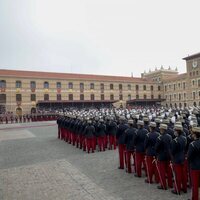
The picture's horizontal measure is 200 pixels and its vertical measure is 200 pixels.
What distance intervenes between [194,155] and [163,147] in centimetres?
136

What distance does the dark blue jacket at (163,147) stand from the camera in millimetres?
6926

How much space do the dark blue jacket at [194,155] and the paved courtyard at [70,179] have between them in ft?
3.93

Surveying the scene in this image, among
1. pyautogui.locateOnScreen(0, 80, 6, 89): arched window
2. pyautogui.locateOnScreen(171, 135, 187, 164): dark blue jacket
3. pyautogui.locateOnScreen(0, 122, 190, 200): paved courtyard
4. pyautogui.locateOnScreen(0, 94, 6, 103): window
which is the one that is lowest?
pyautogui.locateOnScreen(0, 122, 190, 200): paved courtyard

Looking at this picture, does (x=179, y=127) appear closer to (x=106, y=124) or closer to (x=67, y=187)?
(x=67, y=187)

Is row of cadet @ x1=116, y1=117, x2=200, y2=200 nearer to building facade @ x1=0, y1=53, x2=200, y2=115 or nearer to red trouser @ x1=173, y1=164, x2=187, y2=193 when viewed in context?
red trouser @ x1=173, y1=164, x2=187, y2=193

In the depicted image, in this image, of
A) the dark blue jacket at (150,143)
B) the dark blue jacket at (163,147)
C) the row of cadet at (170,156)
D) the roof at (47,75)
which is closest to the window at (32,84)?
the roof at (47,75)

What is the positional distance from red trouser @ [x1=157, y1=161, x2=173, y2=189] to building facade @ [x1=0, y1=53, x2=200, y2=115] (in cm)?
4118

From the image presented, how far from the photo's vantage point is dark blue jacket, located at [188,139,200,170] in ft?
18.6

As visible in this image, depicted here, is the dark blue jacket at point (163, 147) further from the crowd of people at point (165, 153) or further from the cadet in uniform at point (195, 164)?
the cadet in uniform at point (195, 164)

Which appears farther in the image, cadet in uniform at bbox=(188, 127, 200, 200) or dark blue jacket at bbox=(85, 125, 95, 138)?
dark blue jacket at bbox=(85, 125, 95, 138)

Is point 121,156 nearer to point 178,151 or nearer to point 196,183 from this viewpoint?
point 178,151

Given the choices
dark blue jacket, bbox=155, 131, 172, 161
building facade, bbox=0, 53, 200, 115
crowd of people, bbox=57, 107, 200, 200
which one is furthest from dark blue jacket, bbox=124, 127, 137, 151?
building facade, bbox=0, 53, 200, 115

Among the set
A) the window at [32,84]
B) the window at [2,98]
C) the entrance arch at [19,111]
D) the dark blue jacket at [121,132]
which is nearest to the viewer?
the dark blue jacket at [121,132]

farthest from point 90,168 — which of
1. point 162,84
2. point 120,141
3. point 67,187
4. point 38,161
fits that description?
point 162,84
